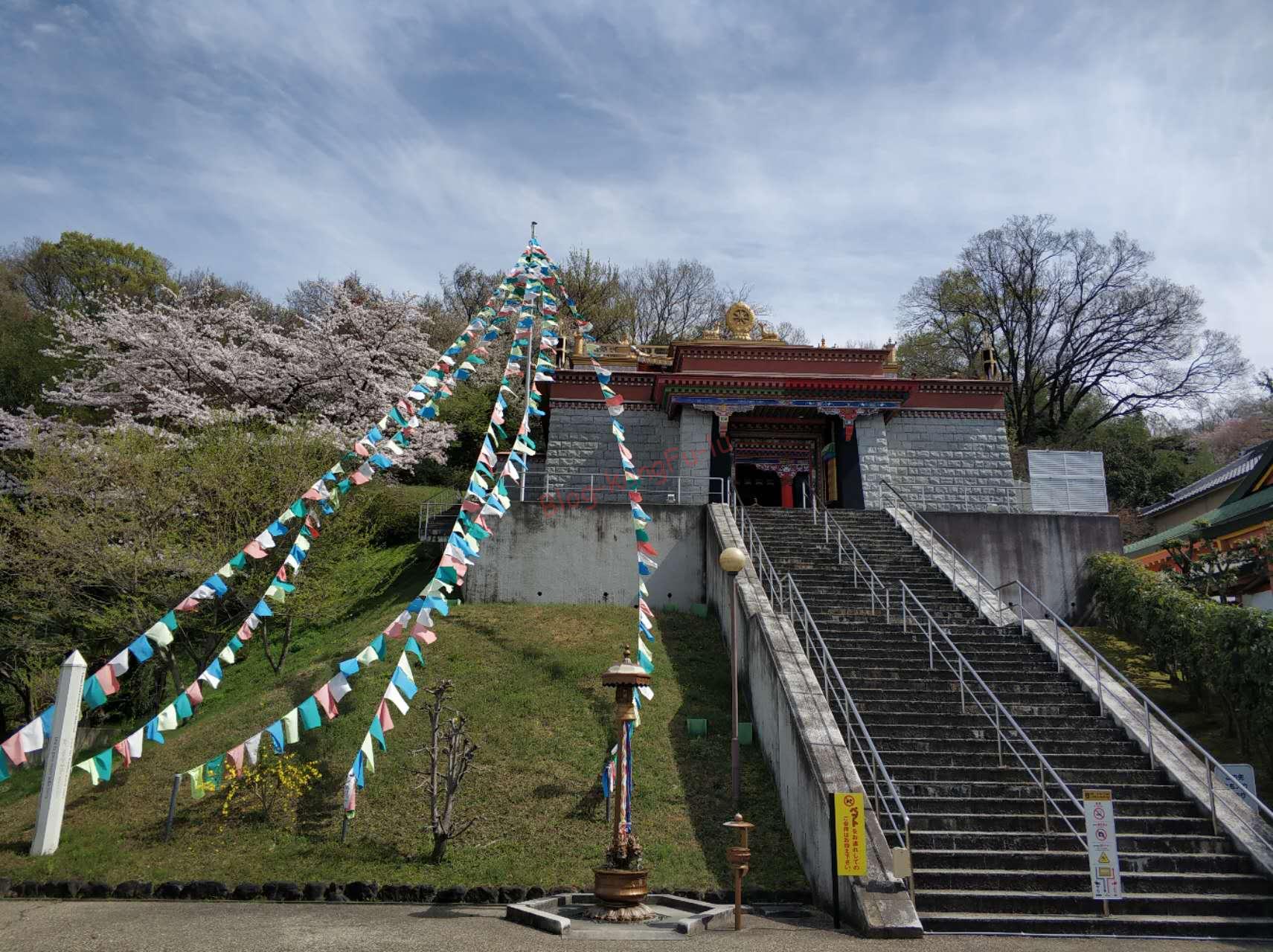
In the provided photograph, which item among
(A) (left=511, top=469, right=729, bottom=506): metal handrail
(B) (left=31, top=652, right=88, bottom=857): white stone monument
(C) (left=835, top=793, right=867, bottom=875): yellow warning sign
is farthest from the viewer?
(A) (left=511, top=469, right=729, bottom=506): metal handrail

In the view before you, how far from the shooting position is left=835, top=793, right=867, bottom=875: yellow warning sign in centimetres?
836

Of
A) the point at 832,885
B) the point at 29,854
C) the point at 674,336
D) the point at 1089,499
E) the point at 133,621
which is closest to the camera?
the point at 832,885

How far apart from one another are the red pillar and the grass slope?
905 cm

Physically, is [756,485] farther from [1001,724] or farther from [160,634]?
[160,634]

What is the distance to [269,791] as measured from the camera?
11.4m

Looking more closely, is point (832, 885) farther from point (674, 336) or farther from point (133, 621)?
point (674, 336)

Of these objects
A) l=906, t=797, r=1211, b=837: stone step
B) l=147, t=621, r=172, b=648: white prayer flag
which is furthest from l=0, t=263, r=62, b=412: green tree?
l=906, t=797, r=1211, b=837: stone step

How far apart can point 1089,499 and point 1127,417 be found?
19.7m

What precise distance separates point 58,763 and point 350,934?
5632 millimetres

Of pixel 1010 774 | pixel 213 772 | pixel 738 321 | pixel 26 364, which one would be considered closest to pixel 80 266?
pixel 26 364

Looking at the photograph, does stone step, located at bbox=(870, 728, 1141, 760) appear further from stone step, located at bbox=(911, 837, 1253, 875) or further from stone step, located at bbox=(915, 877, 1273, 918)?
stone step, located at bbox=(915, 877, 1273, 918)

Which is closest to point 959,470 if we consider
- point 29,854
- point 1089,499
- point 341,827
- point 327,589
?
point 1089,499

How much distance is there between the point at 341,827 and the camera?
35.5 ft

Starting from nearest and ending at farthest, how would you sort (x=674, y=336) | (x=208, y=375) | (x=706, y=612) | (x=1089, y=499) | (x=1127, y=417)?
(x=706, y=612), (x=1089, y=499), (x=208, y=375), (x=1127, y=417), (x=674, y=336)
